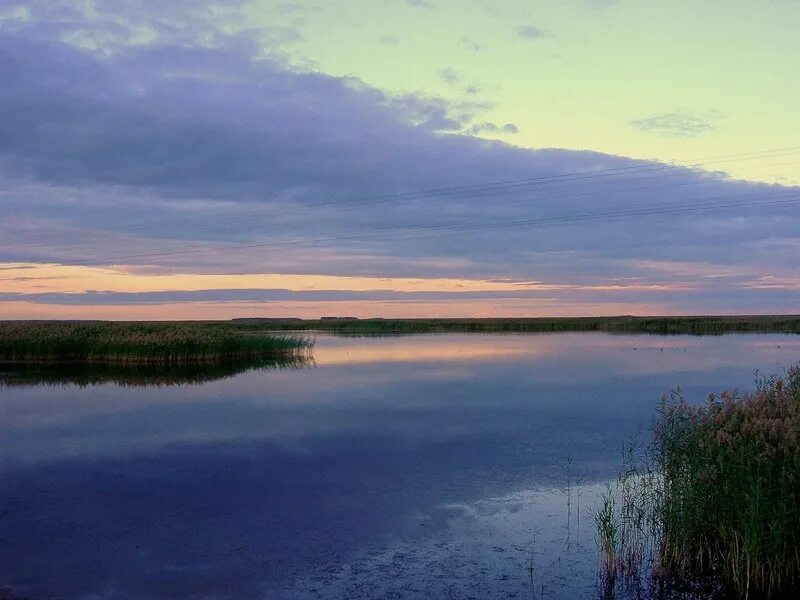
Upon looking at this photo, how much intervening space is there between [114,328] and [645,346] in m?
38.2

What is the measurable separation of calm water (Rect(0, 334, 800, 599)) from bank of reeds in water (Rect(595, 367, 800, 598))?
80cm

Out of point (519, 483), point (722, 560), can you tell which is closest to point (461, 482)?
point (519, 483)

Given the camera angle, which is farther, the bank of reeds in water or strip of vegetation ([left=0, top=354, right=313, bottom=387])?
strip of vegetation ([left=0, top=354, right=313, bottom=387])

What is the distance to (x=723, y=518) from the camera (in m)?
8.66

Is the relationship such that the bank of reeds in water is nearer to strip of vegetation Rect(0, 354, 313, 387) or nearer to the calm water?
the calm water

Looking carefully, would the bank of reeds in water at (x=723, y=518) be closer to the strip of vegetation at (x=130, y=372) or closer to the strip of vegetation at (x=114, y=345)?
the strip of vegetation at (x=130, y=372)

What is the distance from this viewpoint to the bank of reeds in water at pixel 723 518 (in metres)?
8.18

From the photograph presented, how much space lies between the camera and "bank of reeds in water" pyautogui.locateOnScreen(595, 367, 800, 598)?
8180 millimetres

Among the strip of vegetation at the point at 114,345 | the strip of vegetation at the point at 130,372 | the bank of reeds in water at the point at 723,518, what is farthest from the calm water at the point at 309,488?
the strip of vegetation at the point at 114,345

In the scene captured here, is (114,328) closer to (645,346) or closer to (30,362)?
(30,362)

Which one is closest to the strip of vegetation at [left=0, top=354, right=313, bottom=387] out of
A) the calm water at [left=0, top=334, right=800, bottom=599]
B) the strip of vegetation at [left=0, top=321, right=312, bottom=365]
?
the strip of vegetation at [left=0, top=321, right=312, bottom=365]

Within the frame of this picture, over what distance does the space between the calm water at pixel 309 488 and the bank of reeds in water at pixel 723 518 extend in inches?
31.3

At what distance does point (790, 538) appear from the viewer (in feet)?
27.4

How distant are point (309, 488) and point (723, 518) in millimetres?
7315
